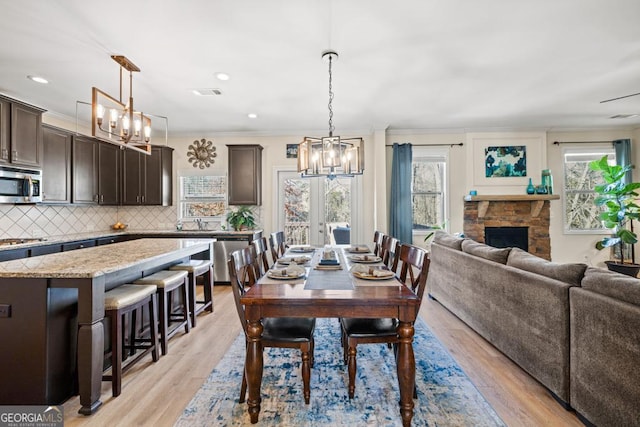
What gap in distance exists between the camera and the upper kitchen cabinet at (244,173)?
5488mm

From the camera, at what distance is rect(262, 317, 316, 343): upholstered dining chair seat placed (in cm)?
196

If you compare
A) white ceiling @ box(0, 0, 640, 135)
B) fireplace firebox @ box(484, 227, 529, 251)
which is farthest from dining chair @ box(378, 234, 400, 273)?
fireplace firebox @ box(484, 227, 529, 251)

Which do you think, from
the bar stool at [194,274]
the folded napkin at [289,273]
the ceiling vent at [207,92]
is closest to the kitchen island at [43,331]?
the folded napkin at [289,273]

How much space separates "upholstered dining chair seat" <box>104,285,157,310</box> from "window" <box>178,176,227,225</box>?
133 inches

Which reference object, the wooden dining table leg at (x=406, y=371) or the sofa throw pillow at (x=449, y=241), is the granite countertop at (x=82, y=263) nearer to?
the wooden dining table leg at (x=406, y=371)

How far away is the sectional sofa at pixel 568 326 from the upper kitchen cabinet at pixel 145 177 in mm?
5003

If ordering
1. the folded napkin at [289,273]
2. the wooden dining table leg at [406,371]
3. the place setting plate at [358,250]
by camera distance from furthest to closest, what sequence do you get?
1. the place setting plate at [358,250]
2. the folded napkin at [289,273]
3. the wooden dining table leg at [406,371]

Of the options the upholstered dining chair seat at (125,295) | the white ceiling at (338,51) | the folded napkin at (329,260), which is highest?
the white ceiling at (338,51)

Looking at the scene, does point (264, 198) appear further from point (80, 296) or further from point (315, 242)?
point (80, 296)

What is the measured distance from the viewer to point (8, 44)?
2709 millimetres

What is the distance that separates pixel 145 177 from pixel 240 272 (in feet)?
13.7

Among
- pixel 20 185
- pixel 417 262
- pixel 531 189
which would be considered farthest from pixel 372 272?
pixel 531 189

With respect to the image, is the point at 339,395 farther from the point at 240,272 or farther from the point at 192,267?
the point at 192,267

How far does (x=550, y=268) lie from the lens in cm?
211
